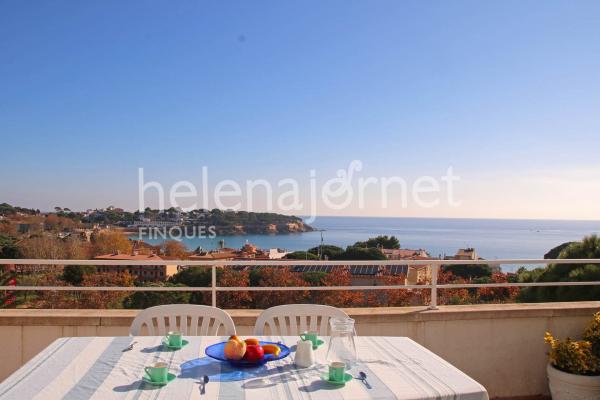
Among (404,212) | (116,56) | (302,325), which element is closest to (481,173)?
(404,212)

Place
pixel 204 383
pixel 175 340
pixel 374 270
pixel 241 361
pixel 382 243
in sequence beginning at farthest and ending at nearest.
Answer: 1. pixel 382 243
2. pixel 374 270
3. pixel 175 340
4. pixel 241 361
5. pixel 204 383

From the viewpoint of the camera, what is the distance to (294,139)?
16922 mm

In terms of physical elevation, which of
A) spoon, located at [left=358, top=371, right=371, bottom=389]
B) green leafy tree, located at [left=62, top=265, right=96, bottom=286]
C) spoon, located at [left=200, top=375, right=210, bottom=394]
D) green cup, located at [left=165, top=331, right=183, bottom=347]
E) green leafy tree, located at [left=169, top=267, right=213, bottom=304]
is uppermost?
green cup, located at [left=165, top=331, right=183, bottom=347]

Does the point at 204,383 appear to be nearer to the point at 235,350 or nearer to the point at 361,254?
the point at 235,350

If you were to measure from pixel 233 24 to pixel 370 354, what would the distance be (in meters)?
8.62

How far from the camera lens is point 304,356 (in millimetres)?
1770

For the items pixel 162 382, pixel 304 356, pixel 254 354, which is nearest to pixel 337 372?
pixel 304 356

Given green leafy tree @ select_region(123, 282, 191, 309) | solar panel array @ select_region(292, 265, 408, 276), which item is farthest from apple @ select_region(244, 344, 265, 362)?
green leafy tree @ select_region(123, 282, 191, 309)

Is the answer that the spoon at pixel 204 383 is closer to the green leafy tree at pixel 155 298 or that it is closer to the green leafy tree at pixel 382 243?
the green leafy tree at pixel 155 298

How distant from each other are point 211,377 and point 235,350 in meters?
0.16

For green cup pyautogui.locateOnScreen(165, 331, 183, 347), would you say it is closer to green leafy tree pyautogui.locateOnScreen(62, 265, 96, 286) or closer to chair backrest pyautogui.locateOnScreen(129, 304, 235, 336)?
chair backrest pyautogui.locateOnScreen(129, 304, 235, 336)

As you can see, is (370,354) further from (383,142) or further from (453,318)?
(383,142)

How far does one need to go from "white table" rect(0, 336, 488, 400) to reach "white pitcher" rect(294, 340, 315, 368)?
0.03m

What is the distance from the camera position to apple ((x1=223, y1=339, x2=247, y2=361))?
1.76m
